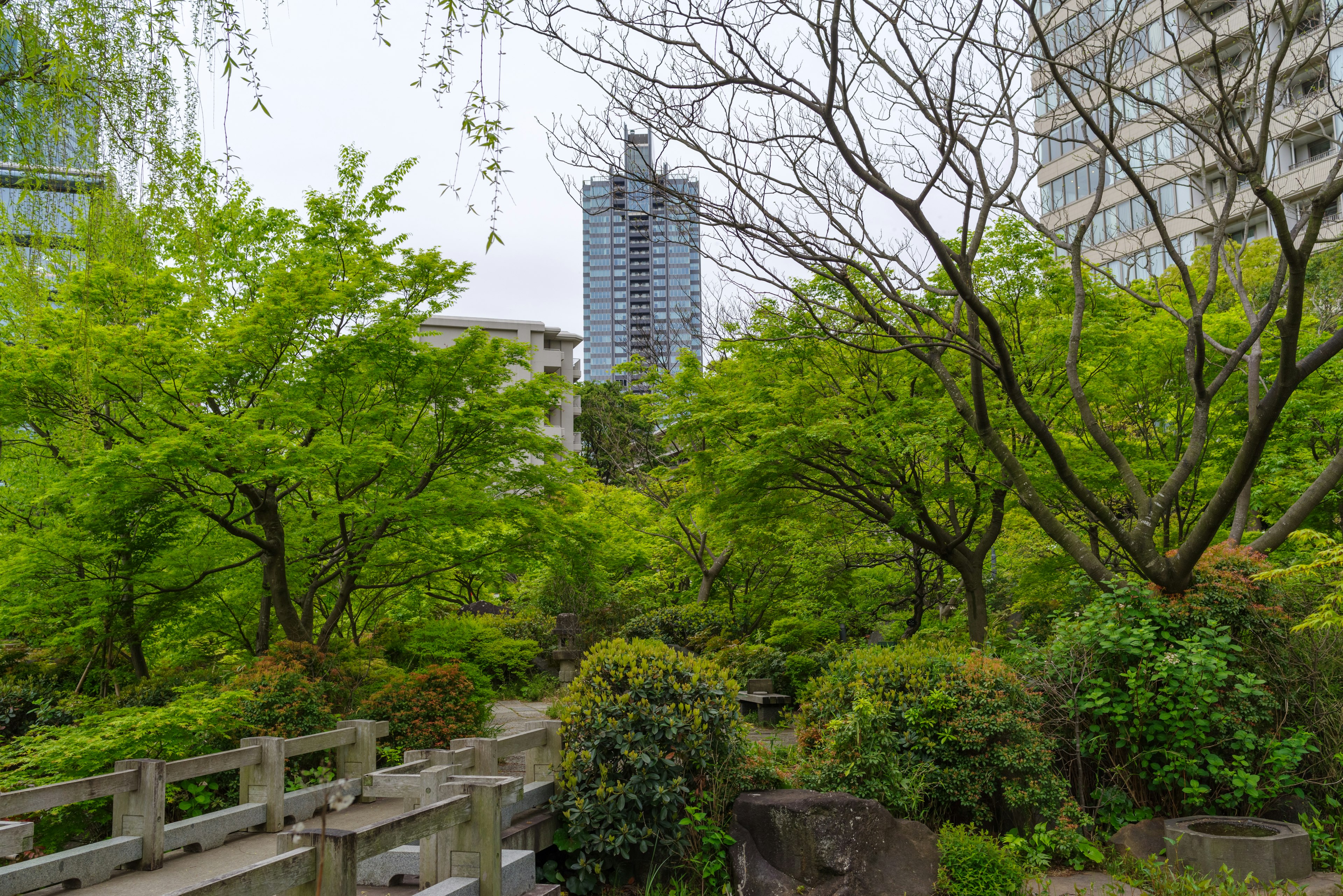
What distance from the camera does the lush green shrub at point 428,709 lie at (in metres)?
9.27

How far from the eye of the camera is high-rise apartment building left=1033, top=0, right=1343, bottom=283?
8.21 metres


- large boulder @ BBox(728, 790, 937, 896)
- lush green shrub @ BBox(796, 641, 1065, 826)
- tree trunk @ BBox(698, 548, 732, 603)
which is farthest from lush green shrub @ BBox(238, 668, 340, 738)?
tree trunk @ BBox(698, 548, 732, 603)

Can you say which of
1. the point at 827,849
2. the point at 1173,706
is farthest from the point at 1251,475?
the point at 827,849

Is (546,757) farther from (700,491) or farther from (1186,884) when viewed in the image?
(700,491)

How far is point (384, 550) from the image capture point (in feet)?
37.0

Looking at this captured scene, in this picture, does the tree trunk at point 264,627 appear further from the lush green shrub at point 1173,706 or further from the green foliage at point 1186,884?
the green foliage at point 1186,884

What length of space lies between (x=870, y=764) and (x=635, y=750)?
2.03 metres

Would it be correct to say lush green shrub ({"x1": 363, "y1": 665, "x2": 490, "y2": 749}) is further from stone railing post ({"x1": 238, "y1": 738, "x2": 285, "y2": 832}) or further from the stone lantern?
the stone lantern

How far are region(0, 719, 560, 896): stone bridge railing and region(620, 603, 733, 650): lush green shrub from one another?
10.6 meters

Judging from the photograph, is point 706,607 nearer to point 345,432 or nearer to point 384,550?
point 384,550

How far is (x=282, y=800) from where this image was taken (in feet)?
22.3

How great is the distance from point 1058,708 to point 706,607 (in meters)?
11.0

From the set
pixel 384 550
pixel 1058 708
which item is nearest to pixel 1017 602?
pixel 1058 708

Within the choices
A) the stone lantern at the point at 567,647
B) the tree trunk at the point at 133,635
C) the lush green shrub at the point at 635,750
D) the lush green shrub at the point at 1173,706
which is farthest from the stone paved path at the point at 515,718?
the lush green shrub at the point at 1173,706
